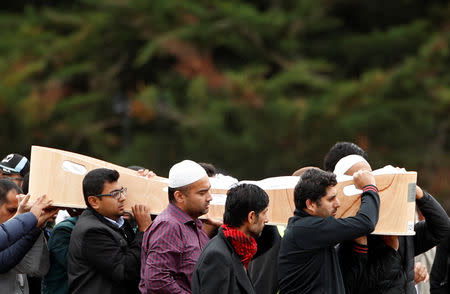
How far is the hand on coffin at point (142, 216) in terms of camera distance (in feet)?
16.1

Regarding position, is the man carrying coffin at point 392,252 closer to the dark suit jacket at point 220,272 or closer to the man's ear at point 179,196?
the dark suit jacket at point 220,272

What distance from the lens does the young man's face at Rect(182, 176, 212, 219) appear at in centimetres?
453

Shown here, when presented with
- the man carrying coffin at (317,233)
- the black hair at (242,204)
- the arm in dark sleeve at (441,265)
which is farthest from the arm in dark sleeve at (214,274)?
the arm in dark sleeve at (441,265)

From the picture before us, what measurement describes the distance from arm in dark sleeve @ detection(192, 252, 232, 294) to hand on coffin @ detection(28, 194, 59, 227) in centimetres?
143

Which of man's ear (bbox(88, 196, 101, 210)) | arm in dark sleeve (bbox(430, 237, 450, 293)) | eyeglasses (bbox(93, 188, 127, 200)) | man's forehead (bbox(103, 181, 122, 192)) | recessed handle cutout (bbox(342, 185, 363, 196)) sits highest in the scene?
recessed handle cutout (bbox(342, 185, 363, 196))

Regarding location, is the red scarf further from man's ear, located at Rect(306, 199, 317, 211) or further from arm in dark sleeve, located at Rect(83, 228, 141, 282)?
arm in dark sleeve, located at Rect(83, 228, 141, 282)

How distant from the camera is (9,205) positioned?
526 cm

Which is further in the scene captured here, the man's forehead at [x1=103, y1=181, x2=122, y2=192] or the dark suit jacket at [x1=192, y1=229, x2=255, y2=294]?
the man's forehead at [x1=103, y1=181, x2=122, y2=192]

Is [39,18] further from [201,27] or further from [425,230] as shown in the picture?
[425,230]

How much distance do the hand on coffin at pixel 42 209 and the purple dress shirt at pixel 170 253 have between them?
0.80m

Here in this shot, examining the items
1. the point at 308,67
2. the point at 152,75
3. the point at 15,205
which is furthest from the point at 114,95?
the point at 15,205

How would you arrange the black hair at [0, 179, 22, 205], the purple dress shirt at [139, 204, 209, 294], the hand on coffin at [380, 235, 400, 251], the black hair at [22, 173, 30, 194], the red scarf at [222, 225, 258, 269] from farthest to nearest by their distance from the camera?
the black hair at [22, 173, 30, 194]
the black hair at [0, 179, 22, 205]
the hand on coffin at [380, 235, 400, 251]
the purple dress shirt at [139, 204, 209, 294]
the red scarf at [222, 225, 258, 269]

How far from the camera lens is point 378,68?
596 inches

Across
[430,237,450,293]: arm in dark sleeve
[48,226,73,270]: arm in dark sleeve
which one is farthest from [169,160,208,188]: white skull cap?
[430,237,450,293]: arm in dark sleeve
